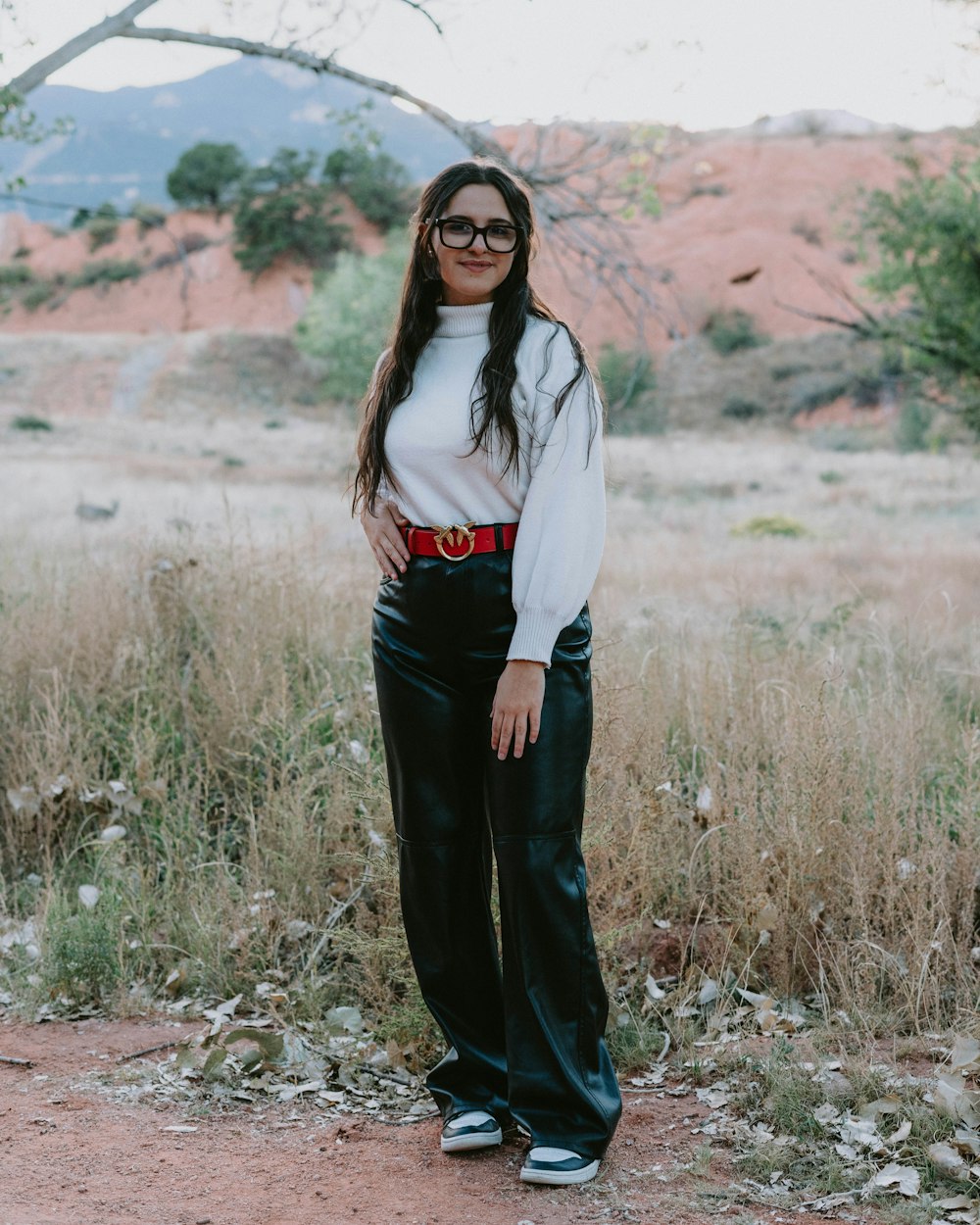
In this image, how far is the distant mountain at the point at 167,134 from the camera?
47.5 metres

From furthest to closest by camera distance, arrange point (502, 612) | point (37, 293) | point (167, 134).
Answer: point (167, 134) < point (37, 293) < point (502, 612)

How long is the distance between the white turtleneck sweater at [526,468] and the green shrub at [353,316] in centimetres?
2558

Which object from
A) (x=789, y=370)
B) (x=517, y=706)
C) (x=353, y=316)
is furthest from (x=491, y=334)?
(x=789, y=370)

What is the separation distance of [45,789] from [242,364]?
35008mm

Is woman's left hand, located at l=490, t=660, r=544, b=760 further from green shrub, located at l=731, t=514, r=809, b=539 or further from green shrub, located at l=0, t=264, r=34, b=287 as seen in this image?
green shrub, located at l=0, t=264, r=34, b=287

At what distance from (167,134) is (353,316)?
28.7 meters

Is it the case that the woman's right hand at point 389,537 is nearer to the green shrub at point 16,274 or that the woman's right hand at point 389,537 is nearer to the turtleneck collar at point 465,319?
the turtleneck collar at point 465,319

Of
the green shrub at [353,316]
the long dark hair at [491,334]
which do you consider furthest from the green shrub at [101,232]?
the long dark hair at [491,334]

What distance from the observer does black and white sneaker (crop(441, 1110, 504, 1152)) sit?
8.69 feet

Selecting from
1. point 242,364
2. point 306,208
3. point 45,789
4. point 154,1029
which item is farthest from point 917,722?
point 306,208

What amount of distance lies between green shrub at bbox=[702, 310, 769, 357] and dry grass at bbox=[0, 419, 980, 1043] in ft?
108

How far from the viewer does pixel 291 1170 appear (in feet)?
8.70

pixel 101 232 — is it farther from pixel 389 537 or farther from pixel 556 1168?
pixel 556 1168

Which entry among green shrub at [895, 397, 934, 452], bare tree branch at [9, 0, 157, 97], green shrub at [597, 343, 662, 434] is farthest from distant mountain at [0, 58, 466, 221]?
bare tree branch at [9, 0, 157, 97]
